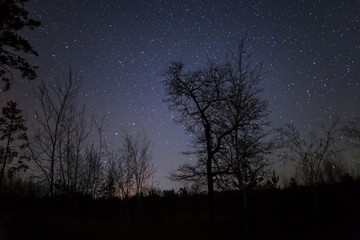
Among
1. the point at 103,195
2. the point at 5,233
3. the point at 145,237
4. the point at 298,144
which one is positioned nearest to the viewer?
the point at 5,233

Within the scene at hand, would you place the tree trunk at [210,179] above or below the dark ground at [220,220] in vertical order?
above

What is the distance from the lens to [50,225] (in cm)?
1115

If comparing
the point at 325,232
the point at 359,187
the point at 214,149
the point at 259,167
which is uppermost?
the point at 214,149

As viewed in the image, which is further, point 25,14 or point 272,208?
point 272,208

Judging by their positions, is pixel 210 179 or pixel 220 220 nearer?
pixel 210 179

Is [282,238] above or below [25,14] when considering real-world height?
below

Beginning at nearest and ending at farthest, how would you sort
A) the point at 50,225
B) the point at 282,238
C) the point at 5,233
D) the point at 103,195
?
the point at 5,233, the point at 50,225, the point at 282,238, the point at 103,195

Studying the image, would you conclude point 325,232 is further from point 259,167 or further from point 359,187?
point 259,167

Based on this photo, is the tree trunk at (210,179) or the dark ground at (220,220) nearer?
the dark ground at (220,220)

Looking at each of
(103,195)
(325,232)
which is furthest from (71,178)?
(325,232)

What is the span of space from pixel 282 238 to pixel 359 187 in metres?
10.8

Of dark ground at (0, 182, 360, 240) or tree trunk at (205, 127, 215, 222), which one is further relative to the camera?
tree trunk at (205, 127, 215, 222)

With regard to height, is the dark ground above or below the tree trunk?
below

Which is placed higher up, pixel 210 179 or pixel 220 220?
pixel 210 179
